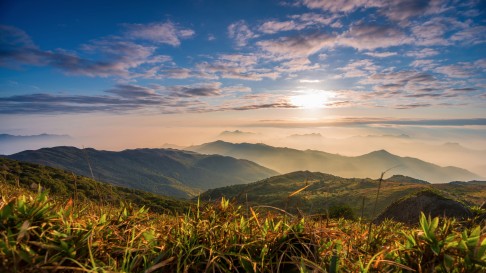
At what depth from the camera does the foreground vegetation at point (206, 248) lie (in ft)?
7.13

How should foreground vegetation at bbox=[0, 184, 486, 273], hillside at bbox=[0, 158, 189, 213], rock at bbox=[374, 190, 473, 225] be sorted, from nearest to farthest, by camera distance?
foreground vegetation at bbox=[0, 184, 486, 273]
hillside at bbox=[0, 158, 189, 213]
rock at bbox=[374, 190, 473, 225]

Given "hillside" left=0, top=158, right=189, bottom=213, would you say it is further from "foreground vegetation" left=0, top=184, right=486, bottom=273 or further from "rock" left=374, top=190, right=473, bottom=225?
"rock" left=374, top=190, right=473, bottom=225

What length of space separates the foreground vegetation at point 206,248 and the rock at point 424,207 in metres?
38.1

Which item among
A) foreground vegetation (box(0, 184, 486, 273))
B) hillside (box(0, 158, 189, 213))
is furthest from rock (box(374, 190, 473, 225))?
foreground vegetation (box(0, 184, 486, 273))

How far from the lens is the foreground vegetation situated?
2172 mm

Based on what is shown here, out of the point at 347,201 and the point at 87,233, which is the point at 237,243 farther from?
the point at 347,201

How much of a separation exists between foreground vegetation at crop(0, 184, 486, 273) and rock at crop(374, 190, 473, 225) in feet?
125

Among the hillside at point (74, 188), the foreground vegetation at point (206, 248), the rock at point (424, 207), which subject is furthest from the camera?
the rock at point (424, 207)

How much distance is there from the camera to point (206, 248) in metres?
2.51

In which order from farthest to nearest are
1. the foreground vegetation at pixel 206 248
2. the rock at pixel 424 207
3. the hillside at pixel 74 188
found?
the rock at pixel 424 207 → the hillside at pixel 74 188 → the foreground vegetation at pixel 206 248

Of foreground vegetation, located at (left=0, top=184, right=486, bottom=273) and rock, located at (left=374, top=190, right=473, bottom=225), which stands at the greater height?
foreground vegetation, located at (left=0, top=184, right=486, bottom=273)

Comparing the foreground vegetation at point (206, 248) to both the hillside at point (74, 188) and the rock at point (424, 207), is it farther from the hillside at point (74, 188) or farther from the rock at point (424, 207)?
the rock at point (424, 207)

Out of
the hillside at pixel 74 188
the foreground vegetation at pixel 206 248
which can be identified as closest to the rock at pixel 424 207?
the hillside at pixel 74 188

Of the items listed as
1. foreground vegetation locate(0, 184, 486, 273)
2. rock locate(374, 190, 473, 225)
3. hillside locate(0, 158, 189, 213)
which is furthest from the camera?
rock locate(374, 190, 473, 225)
